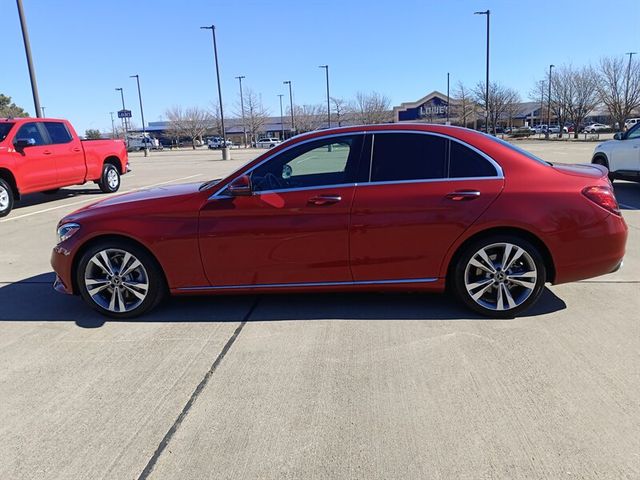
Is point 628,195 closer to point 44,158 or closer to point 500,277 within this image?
point 500,277

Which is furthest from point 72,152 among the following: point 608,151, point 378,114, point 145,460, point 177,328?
point 378,114

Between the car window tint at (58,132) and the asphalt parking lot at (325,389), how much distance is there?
8262 mm

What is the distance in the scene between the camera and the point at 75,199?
1306 cm

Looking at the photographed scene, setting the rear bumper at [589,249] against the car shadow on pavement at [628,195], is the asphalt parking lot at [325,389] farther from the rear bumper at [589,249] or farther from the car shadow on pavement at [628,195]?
the car shadow on pavement at [628,195]

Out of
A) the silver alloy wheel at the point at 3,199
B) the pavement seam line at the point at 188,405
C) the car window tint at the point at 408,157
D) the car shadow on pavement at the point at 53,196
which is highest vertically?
the car window tint at the point at 408,157

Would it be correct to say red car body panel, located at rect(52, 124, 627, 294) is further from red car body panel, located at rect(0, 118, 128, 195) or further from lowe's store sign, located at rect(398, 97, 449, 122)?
lowe's store sign, located at rect(398, 97, 449, 122)

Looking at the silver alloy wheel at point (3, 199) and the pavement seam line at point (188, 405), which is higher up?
the silver alloy wheel at point (3, 199)

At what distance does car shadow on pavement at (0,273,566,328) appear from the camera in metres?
4.40

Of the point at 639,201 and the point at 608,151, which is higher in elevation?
the point at 608,151

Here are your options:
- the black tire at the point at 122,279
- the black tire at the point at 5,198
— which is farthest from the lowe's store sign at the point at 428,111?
the black tire at the point at 122,279

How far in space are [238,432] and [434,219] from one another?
89.7 inches

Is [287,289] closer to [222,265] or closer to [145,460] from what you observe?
[222,265]

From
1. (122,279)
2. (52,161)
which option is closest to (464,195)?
(122,279)

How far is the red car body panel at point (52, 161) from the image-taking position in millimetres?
10633
